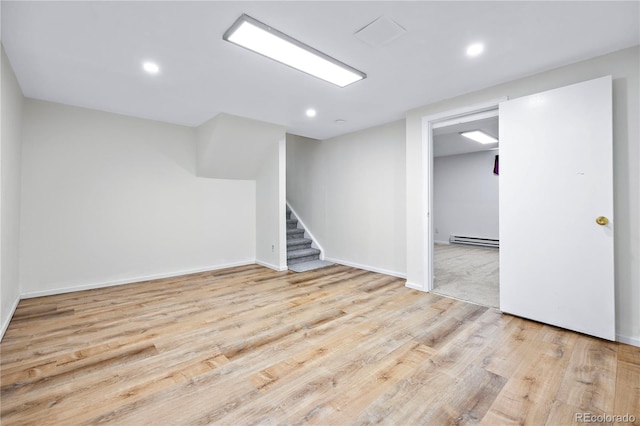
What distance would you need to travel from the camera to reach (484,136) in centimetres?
556

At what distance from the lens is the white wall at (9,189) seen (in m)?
2.31

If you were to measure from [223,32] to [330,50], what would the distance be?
2.76 feet

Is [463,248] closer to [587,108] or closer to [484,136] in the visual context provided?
[484,136]

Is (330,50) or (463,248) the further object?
(463,248)

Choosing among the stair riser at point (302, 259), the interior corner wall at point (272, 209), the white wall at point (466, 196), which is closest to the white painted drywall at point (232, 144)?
the interior corner wall at point (272, 209)

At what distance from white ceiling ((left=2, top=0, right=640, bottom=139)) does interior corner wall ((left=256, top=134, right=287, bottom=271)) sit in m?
1.36

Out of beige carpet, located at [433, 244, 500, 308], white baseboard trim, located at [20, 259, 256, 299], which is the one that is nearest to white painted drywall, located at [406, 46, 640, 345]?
beige carpet, located at [433, 244, 500, 308]

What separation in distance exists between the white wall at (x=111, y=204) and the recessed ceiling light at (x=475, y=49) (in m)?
4.01

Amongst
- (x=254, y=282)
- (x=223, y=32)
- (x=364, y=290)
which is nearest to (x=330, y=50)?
(x=223, y=32)

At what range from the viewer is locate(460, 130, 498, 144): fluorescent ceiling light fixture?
5.18 m

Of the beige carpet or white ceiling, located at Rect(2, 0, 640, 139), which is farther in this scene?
the beige carpet

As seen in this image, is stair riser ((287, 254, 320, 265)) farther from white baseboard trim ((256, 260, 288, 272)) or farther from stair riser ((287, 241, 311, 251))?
white baseboard trim ((256, 260, 288, 272))

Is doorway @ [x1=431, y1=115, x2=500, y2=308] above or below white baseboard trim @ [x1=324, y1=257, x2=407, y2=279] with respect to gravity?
above

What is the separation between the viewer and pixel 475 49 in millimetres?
2254
